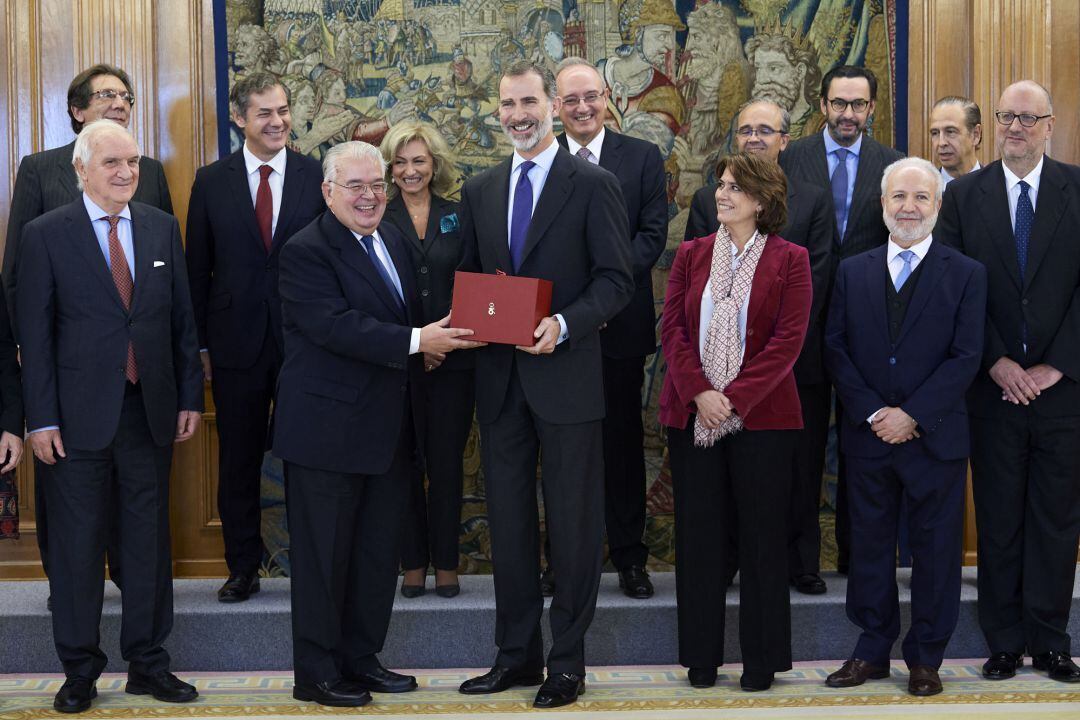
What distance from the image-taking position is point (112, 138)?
4082 millimetres

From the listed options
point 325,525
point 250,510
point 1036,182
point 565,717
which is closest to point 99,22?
point 250,510

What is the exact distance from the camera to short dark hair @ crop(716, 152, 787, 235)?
4.11 metres

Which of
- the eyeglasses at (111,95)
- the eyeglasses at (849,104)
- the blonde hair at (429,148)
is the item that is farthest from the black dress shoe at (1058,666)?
the eyeglasses at (111,95)

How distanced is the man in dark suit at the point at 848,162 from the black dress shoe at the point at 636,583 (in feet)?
2.78

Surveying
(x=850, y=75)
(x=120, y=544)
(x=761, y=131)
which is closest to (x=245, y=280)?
(x=120, y=544)

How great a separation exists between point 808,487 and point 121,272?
2.65 meters

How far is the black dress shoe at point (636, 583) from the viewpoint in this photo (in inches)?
186

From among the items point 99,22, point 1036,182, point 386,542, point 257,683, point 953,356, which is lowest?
point 257,683

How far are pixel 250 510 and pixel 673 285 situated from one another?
6.11 feet

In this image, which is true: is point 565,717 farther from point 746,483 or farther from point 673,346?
point 673,346

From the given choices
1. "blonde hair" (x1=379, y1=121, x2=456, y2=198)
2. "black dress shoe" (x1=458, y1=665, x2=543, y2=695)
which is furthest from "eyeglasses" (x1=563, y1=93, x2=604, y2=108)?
"black dress shoe" (x1=458, y1=665, x2=543, y2=695)

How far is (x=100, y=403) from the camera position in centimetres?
404

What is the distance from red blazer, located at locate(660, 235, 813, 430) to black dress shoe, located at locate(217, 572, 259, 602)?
5.84 feet

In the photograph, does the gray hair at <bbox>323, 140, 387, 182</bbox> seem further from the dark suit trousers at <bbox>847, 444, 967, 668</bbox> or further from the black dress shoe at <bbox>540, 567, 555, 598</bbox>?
the dark suit trousers at <bbox>847, 444, 967, 668</bbox>
